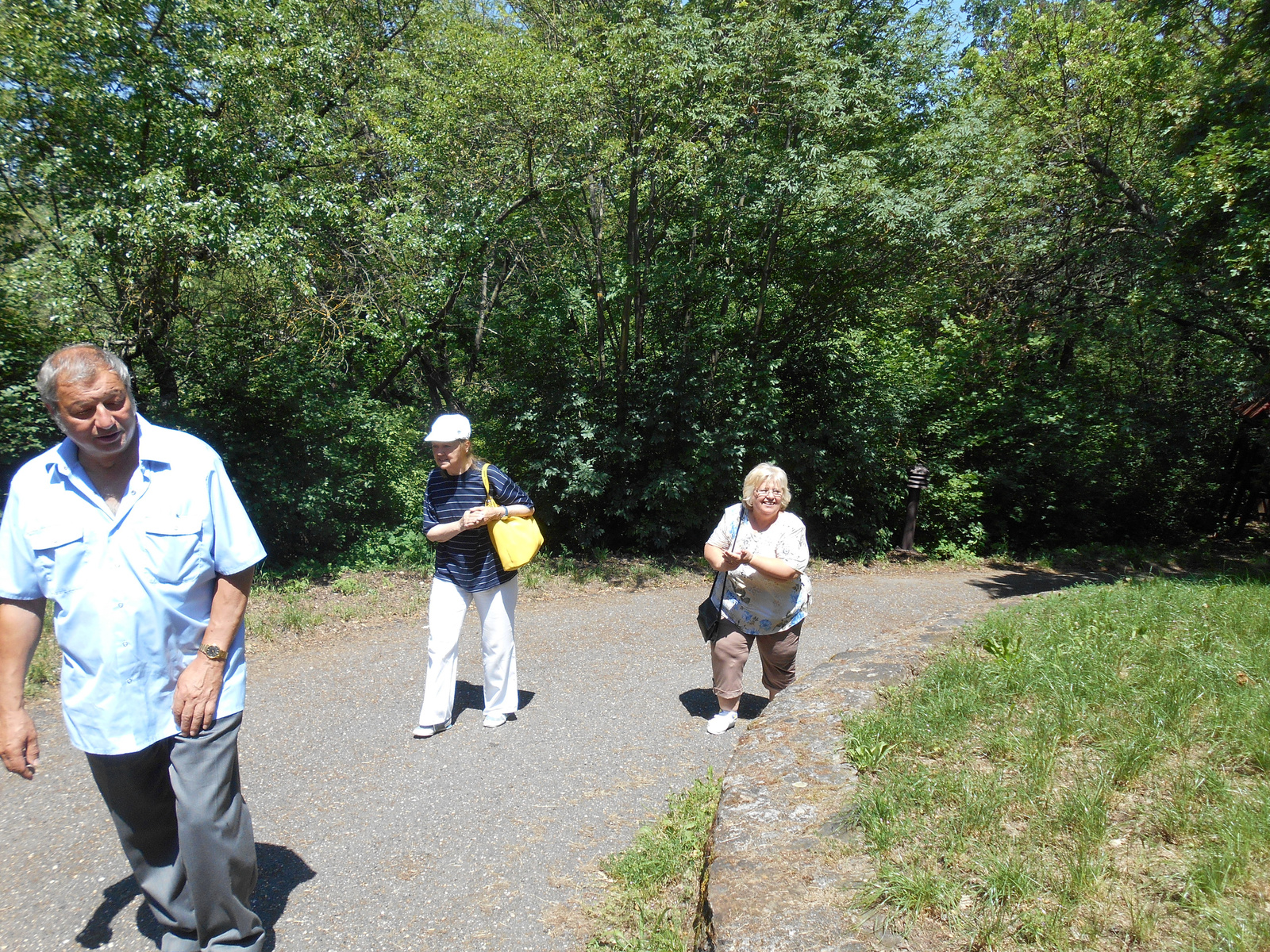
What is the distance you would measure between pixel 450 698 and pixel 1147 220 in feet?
45.4

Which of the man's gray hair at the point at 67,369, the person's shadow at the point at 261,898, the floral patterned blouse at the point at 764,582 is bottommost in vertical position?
the person's shadow at the point at 261,898

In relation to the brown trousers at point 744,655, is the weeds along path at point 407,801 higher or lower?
lower

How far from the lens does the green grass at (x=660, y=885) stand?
3.20 m

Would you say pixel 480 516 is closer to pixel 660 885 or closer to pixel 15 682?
pixel 660 885

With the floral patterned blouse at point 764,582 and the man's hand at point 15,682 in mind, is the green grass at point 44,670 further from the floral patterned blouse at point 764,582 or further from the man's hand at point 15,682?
the floral patterned blouse at point 764,582

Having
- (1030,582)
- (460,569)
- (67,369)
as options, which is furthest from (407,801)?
(1030,582)

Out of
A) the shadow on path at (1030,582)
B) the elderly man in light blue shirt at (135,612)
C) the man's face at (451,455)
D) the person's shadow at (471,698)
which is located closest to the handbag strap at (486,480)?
the man's face at (451,455)

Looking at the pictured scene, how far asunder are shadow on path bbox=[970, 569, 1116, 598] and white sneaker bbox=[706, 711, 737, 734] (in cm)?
678

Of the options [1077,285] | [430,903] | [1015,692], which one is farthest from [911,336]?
[430,903]

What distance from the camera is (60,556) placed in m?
2.72

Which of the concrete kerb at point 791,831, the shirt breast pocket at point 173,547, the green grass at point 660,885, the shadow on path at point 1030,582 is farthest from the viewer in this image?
the shadow on path at point 1030,582

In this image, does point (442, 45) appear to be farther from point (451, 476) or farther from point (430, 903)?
point (430, 903)

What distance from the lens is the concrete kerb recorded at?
2.53 meters

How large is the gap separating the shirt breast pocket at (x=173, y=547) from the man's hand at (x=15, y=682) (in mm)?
446
